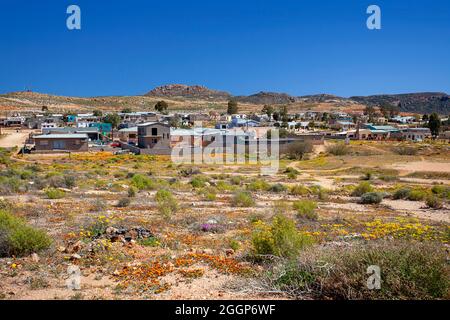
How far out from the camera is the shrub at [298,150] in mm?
55594

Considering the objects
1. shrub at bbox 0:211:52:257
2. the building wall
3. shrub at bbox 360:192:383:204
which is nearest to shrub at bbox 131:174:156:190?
shrub at bbox 360:192:383:204

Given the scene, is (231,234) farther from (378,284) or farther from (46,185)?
(46,185)

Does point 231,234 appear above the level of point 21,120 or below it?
below

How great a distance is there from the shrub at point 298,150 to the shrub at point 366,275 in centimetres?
4956

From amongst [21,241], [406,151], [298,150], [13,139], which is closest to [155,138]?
[298,150]

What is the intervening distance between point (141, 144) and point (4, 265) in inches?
1984

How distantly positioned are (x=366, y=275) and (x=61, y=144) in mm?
56403

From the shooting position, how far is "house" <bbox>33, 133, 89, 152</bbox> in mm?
55000

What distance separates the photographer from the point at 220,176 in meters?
33.5

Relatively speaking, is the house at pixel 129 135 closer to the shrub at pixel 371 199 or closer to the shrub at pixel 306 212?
the shrub at pixel 371 199

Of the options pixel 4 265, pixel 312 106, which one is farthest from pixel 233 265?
pixel 312 106

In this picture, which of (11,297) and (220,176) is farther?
(220,176)

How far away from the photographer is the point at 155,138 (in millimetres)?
56500

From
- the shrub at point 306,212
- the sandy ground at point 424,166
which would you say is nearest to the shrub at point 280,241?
the shrub at point 306,212
